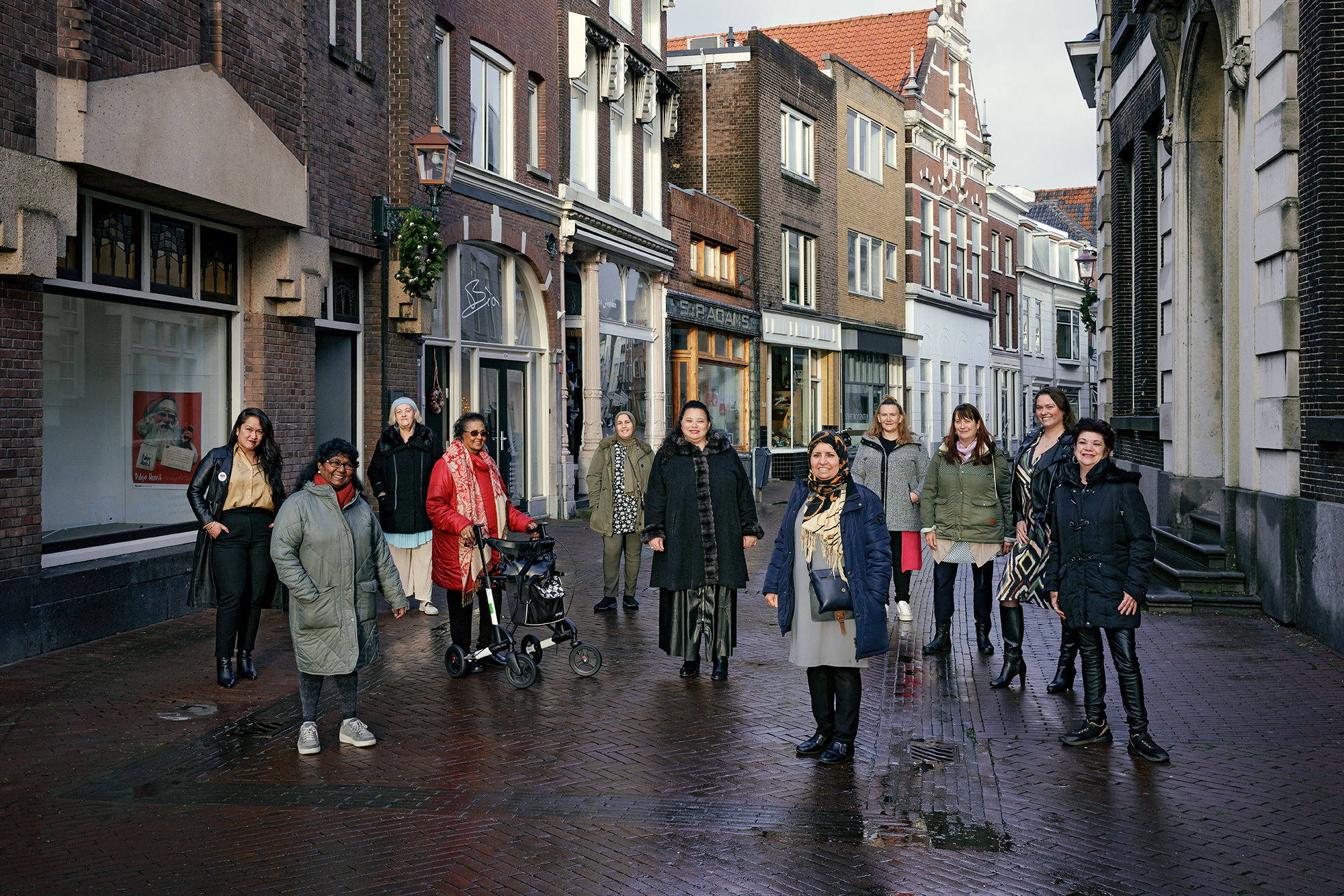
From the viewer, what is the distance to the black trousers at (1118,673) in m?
6.85

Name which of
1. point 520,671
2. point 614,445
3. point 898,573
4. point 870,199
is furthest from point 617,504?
point 870,199

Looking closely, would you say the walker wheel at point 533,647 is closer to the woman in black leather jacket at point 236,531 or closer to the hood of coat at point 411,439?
the woman in black leather jacket at point 236,531

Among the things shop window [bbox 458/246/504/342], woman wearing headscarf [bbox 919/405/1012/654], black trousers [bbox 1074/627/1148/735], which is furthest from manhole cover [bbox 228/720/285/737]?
shop window [bbox 458/246/504/342]

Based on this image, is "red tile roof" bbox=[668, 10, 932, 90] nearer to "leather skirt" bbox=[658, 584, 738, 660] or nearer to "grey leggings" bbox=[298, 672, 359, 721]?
"leather skirt" bbox=[658, 584, 738, 660]

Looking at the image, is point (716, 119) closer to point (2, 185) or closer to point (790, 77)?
point (790, 77)

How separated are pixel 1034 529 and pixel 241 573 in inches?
196

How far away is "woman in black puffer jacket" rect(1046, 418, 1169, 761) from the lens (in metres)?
6.84

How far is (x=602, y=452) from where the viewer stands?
Result: 12.0 metres

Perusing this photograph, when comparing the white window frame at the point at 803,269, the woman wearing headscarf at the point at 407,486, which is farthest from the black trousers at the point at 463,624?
the white window frame at the point at 803,269

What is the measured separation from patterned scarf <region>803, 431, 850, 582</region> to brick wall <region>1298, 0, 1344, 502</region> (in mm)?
5157

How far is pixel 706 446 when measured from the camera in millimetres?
8922

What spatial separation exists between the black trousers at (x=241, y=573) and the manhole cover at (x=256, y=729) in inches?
40.8

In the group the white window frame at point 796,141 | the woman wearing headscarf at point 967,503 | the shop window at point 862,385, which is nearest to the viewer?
the woman wearing headscarf at point 967,503

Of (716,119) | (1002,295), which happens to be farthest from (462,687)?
(1002,295)
